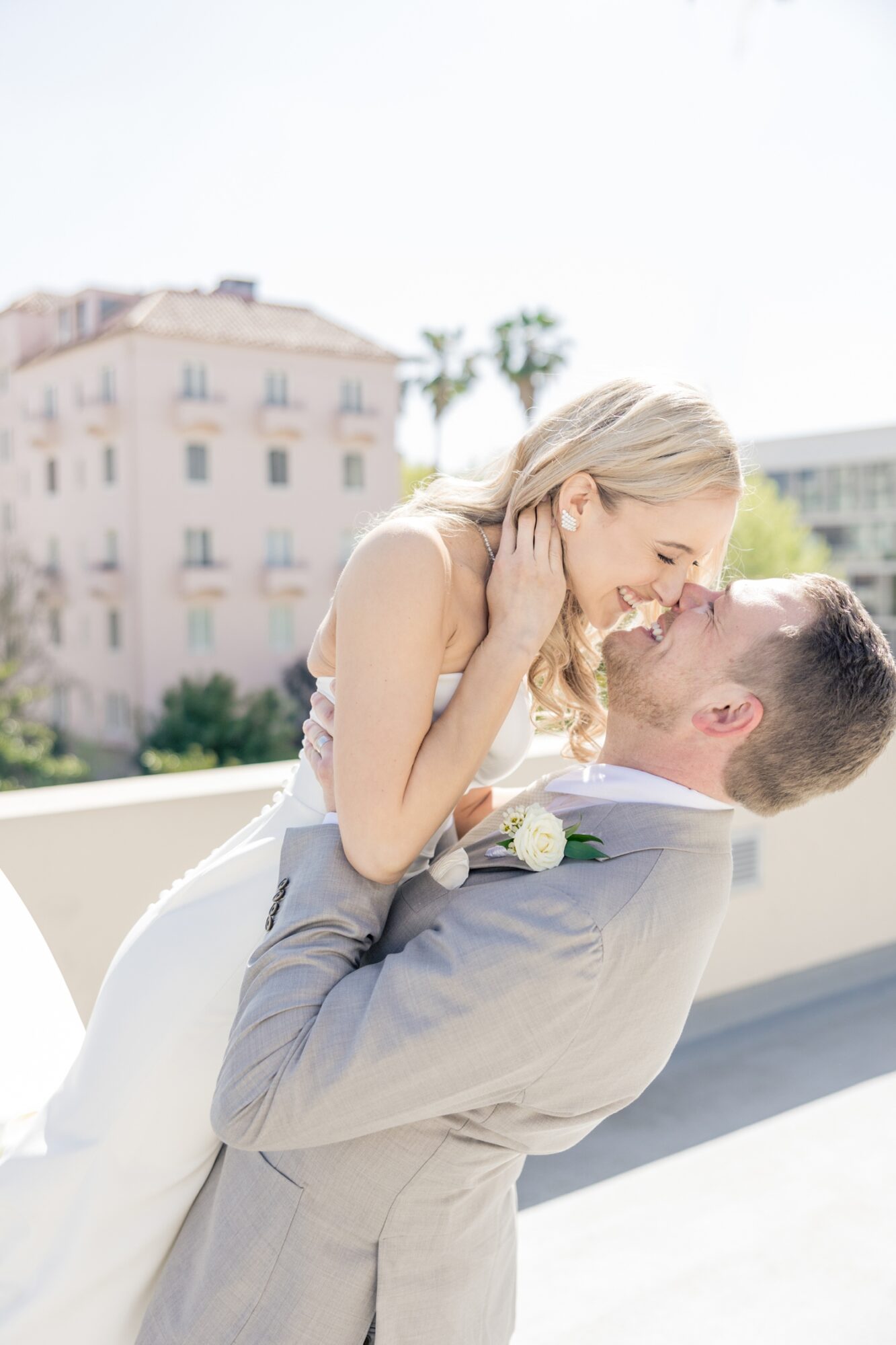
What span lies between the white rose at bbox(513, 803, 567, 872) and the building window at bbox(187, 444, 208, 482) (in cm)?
3684

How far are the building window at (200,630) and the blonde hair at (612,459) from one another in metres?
36.3

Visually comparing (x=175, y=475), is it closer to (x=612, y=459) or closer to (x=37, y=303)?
(x=37, y=303)

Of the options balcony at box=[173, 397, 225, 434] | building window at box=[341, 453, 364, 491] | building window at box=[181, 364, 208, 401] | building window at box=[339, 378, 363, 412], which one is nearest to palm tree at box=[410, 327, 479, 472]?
building window at box=[339, 378, 363, 412]

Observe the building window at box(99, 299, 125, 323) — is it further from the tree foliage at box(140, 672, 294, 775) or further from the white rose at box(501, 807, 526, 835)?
the white rose at box(501, 807, 526, 835)

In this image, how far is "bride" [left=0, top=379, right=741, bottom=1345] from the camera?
4.40ft

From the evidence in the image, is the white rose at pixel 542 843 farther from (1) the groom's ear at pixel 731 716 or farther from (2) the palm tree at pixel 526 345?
(2) the palm tree at pixel 526 345

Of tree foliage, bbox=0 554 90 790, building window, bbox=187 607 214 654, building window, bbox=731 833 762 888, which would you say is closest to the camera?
building window, bbox=731 833 762 888

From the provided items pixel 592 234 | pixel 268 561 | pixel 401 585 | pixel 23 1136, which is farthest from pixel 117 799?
pixel 592 234

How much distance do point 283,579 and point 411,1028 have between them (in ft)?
123

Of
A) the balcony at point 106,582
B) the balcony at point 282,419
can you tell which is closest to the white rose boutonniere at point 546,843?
the balcony at point 106,582

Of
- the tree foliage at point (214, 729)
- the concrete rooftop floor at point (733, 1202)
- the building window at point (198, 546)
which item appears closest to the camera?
the concrete rooftop floor at point (733, 1202)

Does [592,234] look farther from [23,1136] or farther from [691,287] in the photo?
[23,1136]

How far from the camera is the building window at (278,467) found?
38000mm

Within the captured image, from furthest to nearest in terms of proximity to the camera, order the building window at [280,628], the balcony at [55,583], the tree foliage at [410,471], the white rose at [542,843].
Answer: the tree foliage at [410,471]
the building window at [280,628]
the balcony at [55,583]
the white rose at [542,843]
